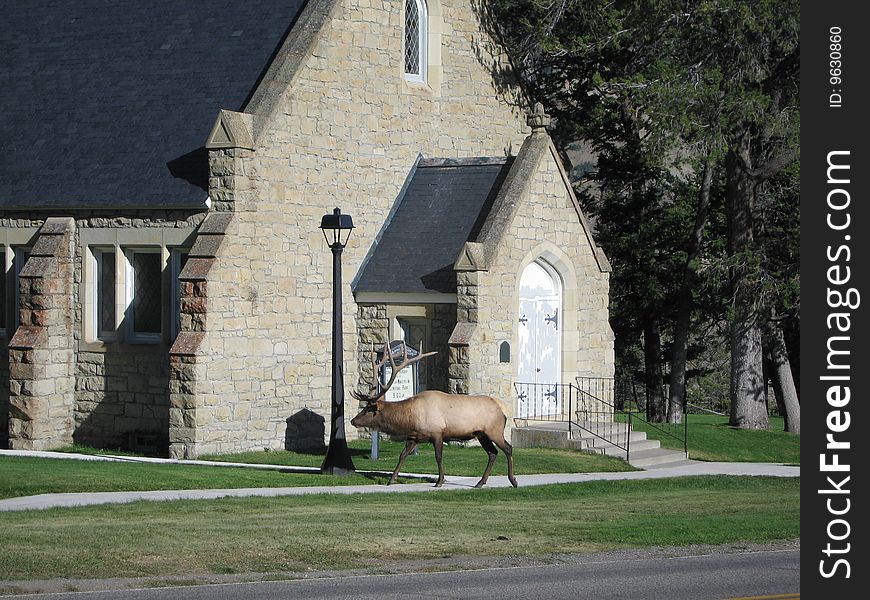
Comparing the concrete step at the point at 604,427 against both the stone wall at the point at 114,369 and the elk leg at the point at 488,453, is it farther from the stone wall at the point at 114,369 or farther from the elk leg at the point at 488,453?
the stone wall at the point at 114,369

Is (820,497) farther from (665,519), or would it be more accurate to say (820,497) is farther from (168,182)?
(168,182)

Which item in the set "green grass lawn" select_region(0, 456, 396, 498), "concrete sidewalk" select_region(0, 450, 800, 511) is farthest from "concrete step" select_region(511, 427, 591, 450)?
"green grass lawn" select_region(0, 456, 396, 498)

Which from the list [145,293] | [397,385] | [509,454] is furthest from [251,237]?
[509,454]

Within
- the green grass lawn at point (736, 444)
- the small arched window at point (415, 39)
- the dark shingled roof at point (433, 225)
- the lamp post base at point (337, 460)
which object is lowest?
the green grass lawn at point (736, 444)

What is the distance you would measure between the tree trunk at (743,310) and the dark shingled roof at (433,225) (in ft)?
22.9

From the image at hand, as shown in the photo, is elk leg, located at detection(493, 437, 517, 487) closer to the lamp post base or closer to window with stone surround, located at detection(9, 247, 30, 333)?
the lamp post base

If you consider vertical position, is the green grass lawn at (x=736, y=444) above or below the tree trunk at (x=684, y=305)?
below

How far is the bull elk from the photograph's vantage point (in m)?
22.1

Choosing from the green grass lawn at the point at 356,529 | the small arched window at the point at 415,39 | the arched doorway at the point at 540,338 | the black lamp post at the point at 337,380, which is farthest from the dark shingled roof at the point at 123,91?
the green grass lawn at the point at 356,529

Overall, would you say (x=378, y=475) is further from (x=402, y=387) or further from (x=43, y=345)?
(x=43, y=345)

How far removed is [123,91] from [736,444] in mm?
14849

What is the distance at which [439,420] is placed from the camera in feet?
72.4

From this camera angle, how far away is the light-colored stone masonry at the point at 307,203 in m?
26.6

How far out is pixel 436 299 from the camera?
1110 inches
